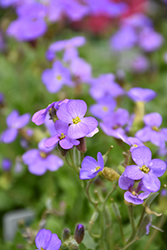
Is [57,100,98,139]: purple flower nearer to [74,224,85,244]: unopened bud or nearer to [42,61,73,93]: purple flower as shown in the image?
[74,224,85,244]: unopened bud

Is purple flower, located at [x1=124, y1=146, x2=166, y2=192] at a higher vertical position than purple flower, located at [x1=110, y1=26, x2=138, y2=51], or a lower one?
higher

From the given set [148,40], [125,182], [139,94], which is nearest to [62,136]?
[125,182]

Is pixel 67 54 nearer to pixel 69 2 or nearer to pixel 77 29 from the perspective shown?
pixel 69 2

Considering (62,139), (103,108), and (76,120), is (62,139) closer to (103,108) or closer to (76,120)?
(76,120)

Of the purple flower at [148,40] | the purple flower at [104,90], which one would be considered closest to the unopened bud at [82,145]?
the purple flower at [104,90]

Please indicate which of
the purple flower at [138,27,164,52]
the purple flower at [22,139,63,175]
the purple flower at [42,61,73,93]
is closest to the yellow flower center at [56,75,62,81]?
the purple flower at [42,61,73,93]

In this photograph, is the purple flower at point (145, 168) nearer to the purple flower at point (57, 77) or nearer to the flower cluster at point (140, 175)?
the flower cluster at point (140, 175)
